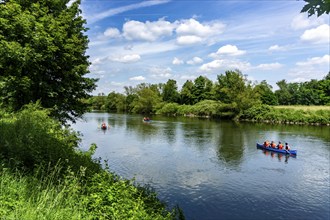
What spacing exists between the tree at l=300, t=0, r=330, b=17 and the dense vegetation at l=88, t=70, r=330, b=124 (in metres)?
70.6

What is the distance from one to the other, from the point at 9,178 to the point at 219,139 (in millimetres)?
36918

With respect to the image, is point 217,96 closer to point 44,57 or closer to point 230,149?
point 230,149

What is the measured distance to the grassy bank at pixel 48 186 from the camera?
5.93 meters

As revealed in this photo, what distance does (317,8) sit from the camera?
408 centimetres

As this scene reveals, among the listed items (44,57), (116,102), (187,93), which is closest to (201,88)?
(187,93)

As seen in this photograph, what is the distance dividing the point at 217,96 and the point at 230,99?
28.8 feet

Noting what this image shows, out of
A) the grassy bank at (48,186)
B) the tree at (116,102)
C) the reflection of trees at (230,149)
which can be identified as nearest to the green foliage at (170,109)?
the tree at (116,102)

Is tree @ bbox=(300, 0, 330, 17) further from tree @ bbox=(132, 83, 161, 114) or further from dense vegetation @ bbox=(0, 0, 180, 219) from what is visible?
tree @ bbox=(132, 83, 161, 114)

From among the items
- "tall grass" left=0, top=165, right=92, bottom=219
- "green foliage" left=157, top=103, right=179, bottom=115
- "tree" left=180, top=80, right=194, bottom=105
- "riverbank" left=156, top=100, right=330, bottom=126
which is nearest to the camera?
"tall grass" left=0, top=165, right=92, bottom=219

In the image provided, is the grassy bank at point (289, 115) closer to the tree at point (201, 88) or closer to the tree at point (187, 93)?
the tree at point (201, 88)

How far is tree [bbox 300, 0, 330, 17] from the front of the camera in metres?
4.00

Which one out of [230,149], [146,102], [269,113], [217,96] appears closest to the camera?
[230,149]

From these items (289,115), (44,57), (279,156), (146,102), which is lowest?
(279,156)

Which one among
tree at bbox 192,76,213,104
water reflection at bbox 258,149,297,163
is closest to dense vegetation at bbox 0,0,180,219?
water reflection at bbox 258,149,297,163
